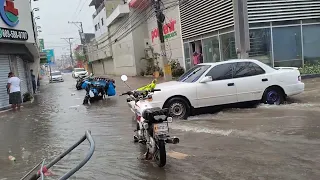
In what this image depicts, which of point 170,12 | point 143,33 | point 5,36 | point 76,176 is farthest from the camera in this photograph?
point 143,33

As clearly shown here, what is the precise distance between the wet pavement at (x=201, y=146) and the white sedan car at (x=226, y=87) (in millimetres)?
379

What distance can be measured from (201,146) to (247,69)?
4371mm

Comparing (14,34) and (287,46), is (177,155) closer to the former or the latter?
(14,34)

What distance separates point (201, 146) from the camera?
22.6 ft

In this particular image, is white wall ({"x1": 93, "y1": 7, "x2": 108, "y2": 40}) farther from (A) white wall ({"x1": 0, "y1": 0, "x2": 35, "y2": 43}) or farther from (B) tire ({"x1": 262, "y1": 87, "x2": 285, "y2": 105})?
(B) tire ({"x1": 262, "y1": 87, "x2": 285, "y2": 105})

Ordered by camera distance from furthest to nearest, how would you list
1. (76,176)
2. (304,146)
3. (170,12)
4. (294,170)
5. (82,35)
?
(82,35) < (170,12) < (304,146) < (76,176) < (294,170)

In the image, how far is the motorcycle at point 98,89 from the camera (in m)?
17.2

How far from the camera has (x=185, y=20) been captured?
1109 inches

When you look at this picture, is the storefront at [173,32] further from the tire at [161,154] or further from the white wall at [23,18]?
the tire at [161,154]

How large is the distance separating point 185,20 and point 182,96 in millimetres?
19135

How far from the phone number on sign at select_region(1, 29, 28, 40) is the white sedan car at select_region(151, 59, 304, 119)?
8963mm

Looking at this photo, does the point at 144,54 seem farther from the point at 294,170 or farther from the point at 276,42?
the point at 294,170

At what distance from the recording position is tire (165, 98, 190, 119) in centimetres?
977

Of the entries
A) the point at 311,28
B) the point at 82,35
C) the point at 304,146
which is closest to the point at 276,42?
the point at 311,28
